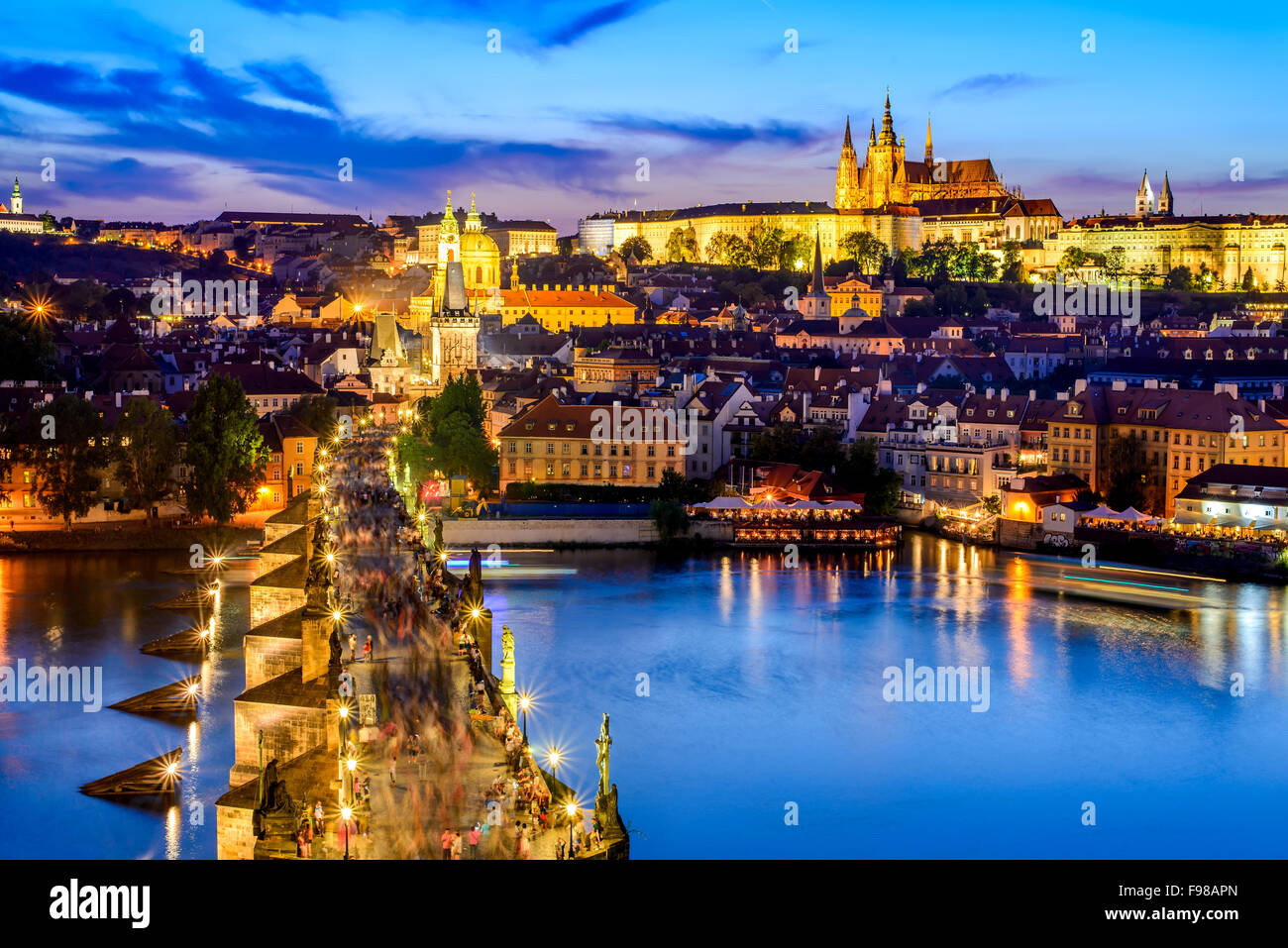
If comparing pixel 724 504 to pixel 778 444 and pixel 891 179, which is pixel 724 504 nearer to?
pixel 778 444

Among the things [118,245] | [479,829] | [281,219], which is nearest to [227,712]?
[479,829]

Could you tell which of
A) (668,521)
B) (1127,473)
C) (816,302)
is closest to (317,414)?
(668,521)

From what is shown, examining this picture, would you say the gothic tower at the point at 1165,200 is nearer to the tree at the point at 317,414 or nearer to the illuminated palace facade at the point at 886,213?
the illuminated palace facade at the point at 886,213

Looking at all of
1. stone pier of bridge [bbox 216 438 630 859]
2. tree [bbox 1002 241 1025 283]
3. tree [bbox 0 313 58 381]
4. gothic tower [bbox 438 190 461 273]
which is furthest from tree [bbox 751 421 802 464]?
tree [bbox 1002 241 1025 283]

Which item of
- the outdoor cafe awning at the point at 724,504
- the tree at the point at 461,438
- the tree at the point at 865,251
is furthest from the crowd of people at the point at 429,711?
the tree at the point at 865,251

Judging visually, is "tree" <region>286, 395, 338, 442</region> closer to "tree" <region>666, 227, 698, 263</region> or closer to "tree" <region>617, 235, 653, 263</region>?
"tree" <region>666, 227, 698, 263</region>
